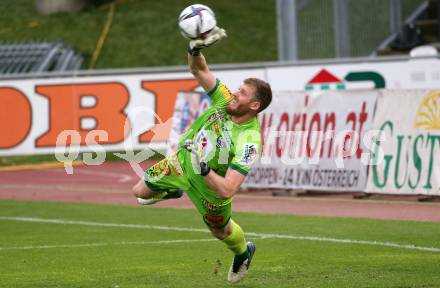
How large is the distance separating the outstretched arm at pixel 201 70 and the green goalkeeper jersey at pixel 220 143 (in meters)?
0.19

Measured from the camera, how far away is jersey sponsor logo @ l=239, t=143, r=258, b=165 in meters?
10.1

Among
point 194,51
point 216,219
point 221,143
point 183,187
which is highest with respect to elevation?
point 194,51

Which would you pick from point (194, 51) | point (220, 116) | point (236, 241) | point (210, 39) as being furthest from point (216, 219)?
point (210, 39)

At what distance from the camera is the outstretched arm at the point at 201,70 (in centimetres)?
1079

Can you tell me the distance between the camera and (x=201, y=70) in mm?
10898

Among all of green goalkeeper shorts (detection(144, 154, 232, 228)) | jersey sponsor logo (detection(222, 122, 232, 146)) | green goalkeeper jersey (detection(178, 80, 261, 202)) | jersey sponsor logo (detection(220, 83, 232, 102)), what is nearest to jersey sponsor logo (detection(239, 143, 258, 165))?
green goalkeeper jersey (detection(178, 80, 261, 202))

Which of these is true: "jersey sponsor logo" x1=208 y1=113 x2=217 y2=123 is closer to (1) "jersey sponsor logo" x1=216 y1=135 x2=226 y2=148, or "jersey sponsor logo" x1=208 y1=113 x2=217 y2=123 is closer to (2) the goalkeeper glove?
(1) "jersey sponsor logo" x1=216 y1=135 x2=226 y2=148

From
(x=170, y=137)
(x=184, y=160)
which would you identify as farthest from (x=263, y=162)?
(x=184, y=160)

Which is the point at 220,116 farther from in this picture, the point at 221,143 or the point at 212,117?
the point at 221,143

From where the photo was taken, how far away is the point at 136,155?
26.4 meters

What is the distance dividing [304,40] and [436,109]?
1012 centimetres

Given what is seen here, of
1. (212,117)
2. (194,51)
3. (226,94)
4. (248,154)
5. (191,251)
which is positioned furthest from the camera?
(191,251)

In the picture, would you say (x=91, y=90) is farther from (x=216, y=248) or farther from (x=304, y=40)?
(x=216, y=248)

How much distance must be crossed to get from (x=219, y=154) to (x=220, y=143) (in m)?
0.10
